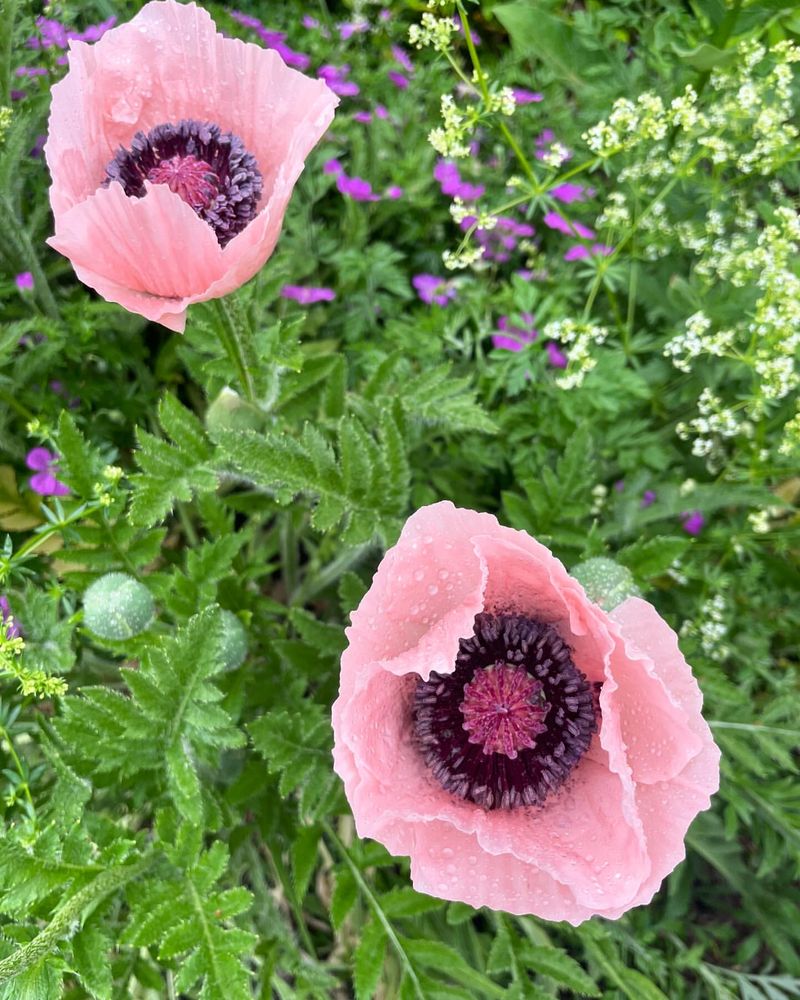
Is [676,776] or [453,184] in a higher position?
[453,184]

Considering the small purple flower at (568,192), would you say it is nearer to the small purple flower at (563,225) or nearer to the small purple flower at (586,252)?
the small purple flower at (563,225)

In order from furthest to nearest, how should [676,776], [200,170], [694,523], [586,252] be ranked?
1. [694,523]
2. [586,252]
3. [200,170]
4. [676,776]

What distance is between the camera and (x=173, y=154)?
148cm

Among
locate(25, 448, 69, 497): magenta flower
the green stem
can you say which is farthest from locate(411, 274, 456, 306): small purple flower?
the green stem

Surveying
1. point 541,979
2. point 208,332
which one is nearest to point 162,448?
point 208,332

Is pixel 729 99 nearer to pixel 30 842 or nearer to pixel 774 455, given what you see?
pixel 774 455

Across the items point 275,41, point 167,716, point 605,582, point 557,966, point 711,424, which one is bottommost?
point 557,966

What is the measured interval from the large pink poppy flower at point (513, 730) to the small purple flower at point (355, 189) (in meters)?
1.36

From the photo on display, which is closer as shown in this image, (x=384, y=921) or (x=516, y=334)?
(x=384, y=921)

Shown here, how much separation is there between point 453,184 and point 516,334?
18.3 inches

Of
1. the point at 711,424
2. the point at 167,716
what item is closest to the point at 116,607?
the point at 167,716

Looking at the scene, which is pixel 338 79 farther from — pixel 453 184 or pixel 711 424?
pixel 711 424

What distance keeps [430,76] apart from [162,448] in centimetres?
149

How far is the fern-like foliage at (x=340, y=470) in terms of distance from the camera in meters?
1.44
